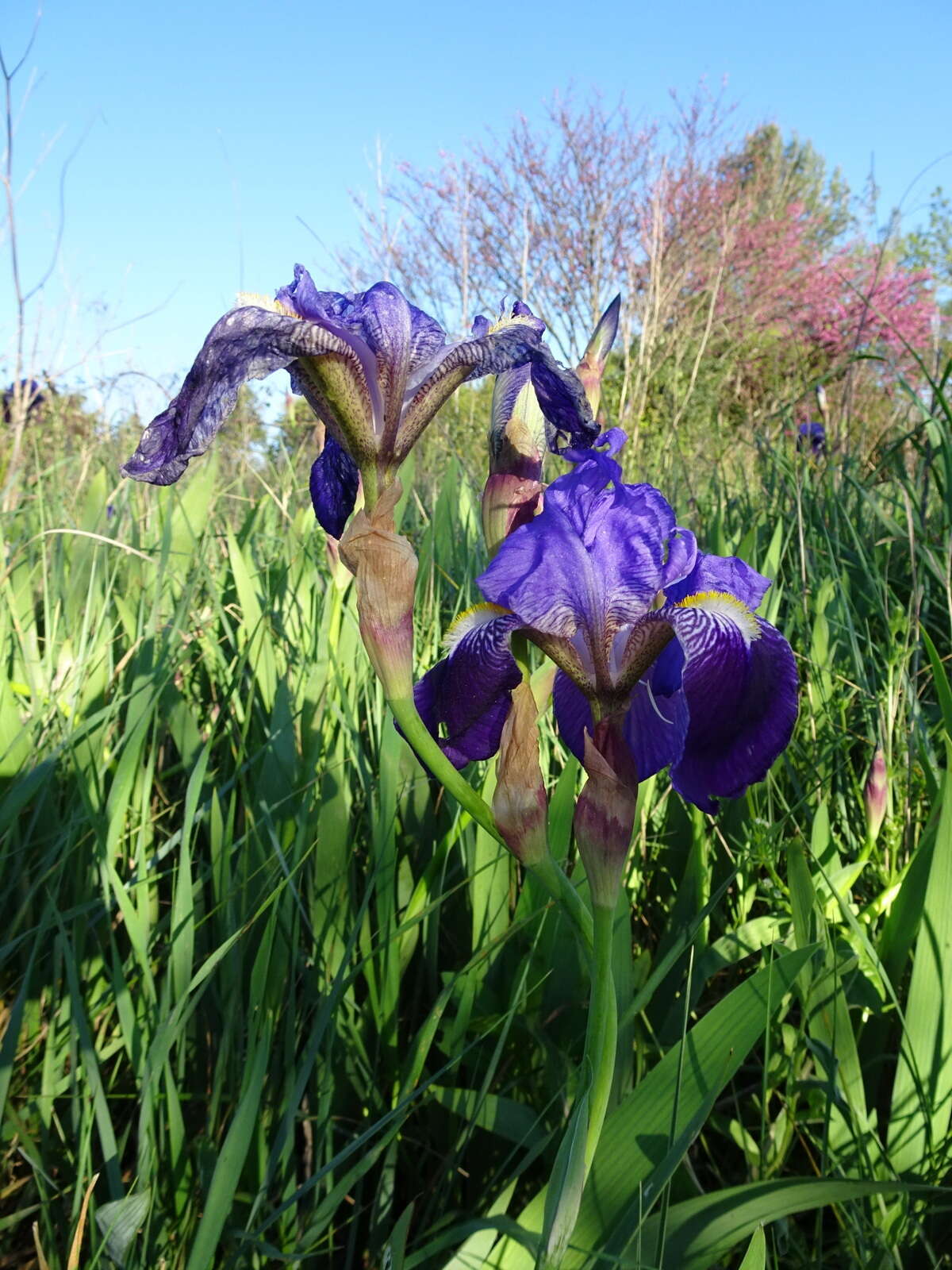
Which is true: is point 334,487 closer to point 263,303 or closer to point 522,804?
point 263,303

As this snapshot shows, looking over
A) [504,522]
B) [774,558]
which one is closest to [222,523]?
[774,558]

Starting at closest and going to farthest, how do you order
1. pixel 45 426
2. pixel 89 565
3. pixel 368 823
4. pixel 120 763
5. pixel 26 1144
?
pixel 26 1144
pixel 120 763
pixel 368 823
pixel 89 565
pixel 45 426

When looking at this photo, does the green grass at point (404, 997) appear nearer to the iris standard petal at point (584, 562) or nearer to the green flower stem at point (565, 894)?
the green flower stem at point (565, 894)

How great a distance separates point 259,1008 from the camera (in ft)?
3.45

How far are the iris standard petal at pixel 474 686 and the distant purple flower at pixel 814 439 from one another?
8.25 ft

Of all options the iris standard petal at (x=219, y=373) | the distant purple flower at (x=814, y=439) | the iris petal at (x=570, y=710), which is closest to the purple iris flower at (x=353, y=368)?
the iris standard petal at (x=219, y=373)

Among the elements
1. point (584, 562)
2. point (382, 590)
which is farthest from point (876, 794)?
point (382, 590)

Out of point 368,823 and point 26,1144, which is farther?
point 368,823

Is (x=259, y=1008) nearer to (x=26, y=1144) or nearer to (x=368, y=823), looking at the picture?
(x=26, y=1144)

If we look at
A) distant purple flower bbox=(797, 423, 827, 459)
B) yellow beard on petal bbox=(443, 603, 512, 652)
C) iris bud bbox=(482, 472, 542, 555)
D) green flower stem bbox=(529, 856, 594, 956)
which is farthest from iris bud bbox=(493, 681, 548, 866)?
distant purple flower bbox=(797, 423, 827, 459)

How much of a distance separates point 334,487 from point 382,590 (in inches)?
8.7

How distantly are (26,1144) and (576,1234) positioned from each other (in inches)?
24.0

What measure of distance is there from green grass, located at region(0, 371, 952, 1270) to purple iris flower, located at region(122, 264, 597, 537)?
1.65 feet

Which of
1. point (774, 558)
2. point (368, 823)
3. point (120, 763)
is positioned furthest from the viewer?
point (774, 558)
